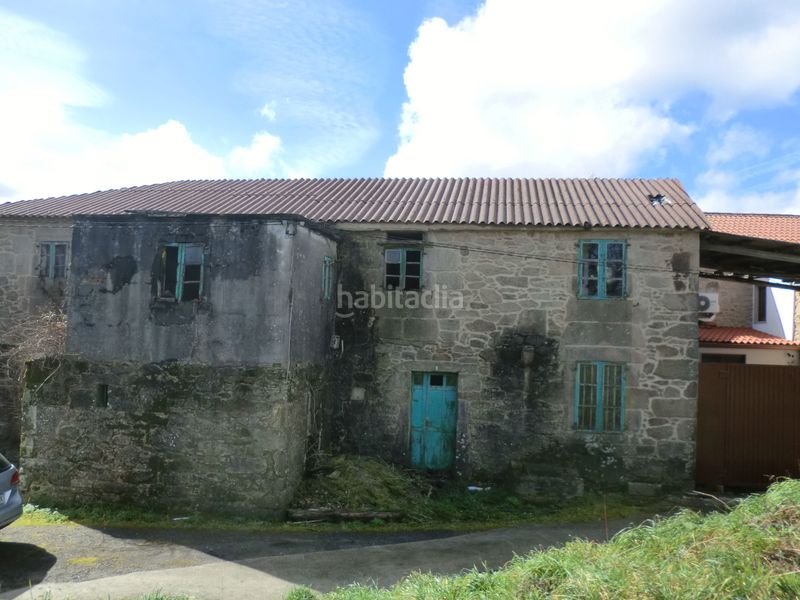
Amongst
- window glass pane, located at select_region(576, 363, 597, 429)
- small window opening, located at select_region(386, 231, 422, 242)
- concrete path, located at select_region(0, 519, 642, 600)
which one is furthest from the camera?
small window opening, located at select_region(386, 231, 422, 242)

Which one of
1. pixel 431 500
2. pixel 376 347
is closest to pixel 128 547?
pixel 431 500

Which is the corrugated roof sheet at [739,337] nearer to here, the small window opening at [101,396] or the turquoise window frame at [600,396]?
the turquoise window frame at [600,396]

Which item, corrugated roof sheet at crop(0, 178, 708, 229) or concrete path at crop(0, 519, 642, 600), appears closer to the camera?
concrete path at crop(0, 519, 642, 600)

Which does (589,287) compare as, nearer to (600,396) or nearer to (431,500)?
(600,396)

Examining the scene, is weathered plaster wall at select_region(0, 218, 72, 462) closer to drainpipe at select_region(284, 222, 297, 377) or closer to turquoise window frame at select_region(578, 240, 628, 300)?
drainpipe at select_region(284, 222, 297, 377)

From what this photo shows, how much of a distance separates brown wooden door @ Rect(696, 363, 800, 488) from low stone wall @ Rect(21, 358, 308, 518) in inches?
291

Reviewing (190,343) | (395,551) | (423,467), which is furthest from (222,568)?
(423,467)

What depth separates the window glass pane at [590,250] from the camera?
10656mm

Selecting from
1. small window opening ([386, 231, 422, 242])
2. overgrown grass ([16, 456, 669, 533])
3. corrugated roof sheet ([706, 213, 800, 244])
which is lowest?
overgrown grass ([16, 456, 669, 533])

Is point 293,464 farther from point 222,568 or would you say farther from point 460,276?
point 460,276

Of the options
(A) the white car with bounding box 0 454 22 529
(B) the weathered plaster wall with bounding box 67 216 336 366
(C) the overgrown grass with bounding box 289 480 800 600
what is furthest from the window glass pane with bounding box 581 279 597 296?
(A) the white car with bounding box 0 454 22 529

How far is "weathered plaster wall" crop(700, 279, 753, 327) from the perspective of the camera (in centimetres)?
2000

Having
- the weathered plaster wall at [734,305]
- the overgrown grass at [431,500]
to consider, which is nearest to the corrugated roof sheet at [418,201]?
the overgrown grass at [431,500]

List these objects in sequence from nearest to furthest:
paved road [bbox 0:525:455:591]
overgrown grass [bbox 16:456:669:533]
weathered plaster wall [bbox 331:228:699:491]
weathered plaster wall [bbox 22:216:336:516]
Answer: paved road [bbox 0:525:455:591] → overgrown grass [bbox 16:456:669:533] → weathered plaster wall [bbox 22:216:336:516] → weathered plaster wall [bbox 331:228:699:491]
